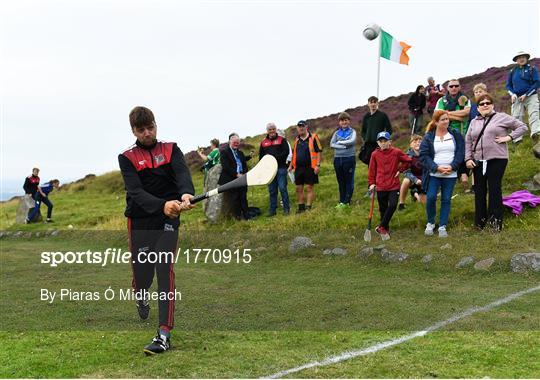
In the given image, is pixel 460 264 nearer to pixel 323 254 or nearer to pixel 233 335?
pixel 323 254

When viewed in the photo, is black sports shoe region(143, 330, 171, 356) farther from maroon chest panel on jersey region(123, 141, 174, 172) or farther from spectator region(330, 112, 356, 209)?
spectator region(330, 112, 356, 209)

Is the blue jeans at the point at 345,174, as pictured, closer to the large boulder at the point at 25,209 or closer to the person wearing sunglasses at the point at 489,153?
the person wearing sunglasses at the point at 489,153

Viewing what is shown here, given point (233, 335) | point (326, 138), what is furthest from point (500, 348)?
point (326, 138)

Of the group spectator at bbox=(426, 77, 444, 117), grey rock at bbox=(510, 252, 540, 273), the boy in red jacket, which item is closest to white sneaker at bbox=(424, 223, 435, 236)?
the boy in red jacket

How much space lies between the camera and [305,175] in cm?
1540

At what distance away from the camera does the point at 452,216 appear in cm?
1221

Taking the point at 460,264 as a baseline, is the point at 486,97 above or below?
above

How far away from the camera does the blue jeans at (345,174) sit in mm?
14594

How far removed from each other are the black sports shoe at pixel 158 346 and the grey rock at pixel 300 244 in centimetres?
635

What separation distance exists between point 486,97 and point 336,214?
4.73 m

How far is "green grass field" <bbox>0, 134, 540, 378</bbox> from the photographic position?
5.27 metres

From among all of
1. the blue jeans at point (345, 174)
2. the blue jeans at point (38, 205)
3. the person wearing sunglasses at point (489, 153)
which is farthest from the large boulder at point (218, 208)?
the blue jeans at point (38, 205)

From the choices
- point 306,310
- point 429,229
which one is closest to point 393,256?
point 429,229

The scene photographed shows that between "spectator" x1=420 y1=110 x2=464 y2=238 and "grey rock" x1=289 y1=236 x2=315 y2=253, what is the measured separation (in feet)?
8.01
